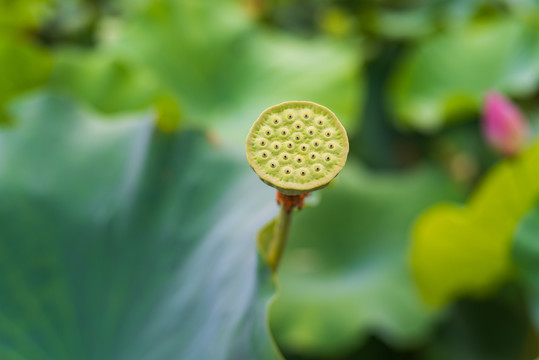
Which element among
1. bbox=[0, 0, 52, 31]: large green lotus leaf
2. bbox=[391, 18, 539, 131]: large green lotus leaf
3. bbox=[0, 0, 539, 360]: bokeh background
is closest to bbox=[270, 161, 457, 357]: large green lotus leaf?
bbox=[0, 0, 539, 360]: bokeh background

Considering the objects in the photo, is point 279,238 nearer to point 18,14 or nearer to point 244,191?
point 244,191

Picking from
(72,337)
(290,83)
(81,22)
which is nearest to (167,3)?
(290,83)

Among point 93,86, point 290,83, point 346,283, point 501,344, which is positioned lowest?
point 501,344

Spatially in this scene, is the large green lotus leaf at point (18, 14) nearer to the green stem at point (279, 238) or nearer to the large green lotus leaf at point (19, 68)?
the large green lotus leaf at point (19, 68)

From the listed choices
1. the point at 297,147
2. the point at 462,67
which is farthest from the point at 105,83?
the point at 462,67

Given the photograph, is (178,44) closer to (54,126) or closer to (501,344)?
(54,126)

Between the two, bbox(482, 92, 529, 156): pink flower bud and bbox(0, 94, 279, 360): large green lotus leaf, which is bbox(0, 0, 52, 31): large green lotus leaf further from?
bbox(482, 92, 529, 156): pink flower bud

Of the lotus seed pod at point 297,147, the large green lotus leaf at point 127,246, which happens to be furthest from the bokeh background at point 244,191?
the lotus seed pod at point 297,147
